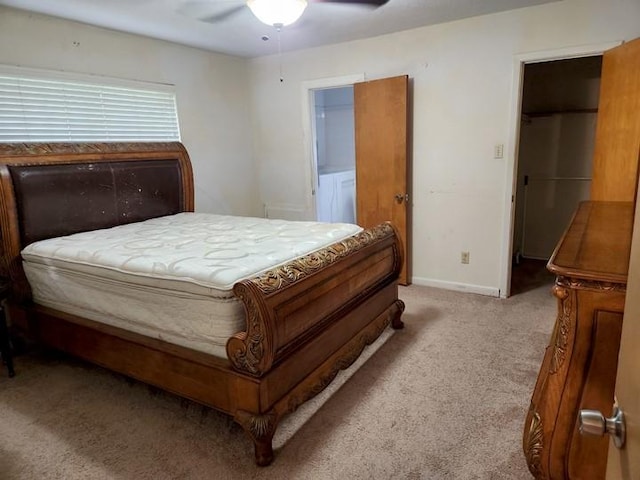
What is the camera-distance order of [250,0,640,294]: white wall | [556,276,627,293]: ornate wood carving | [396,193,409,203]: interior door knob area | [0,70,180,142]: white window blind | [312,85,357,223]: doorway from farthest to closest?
1. [312,85,357,223]: doorway
2. [396,193,409,203]: interior door knob area
3. [250,0,640,294]: white wall
4. [0,70,180,142]: white window blind
5. [556,276,627,293]: ornate wood carving

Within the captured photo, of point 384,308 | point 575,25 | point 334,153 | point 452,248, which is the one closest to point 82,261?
point 384,308

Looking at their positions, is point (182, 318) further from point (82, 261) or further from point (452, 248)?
point (452, 248)

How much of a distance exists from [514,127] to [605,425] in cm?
314

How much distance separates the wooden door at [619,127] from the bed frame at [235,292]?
148 cm

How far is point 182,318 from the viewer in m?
1.91

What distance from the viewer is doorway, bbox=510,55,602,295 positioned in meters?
4.26

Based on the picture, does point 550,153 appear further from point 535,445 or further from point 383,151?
point 535,445

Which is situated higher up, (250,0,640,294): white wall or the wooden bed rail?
(250,0,640,294): white wall

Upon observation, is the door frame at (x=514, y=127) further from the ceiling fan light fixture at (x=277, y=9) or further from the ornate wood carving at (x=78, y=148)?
the ornate wood carving at (x=78, y=148)

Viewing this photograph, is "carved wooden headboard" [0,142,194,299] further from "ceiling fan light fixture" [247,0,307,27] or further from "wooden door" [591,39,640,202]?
"wooden door" [591,39,640,202]

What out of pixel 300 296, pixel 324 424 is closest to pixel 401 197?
pixel 300 296

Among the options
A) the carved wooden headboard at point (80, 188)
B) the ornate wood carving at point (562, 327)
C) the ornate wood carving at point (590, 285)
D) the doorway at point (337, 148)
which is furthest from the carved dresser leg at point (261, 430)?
the doorway at point (337, 148)

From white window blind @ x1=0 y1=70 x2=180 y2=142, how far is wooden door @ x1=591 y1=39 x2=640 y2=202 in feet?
11.7

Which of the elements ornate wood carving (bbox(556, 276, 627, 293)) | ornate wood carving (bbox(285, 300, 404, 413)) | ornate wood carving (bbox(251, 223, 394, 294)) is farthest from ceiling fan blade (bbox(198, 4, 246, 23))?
ornate wood carving (bbox(556, 276, 627, 293))
